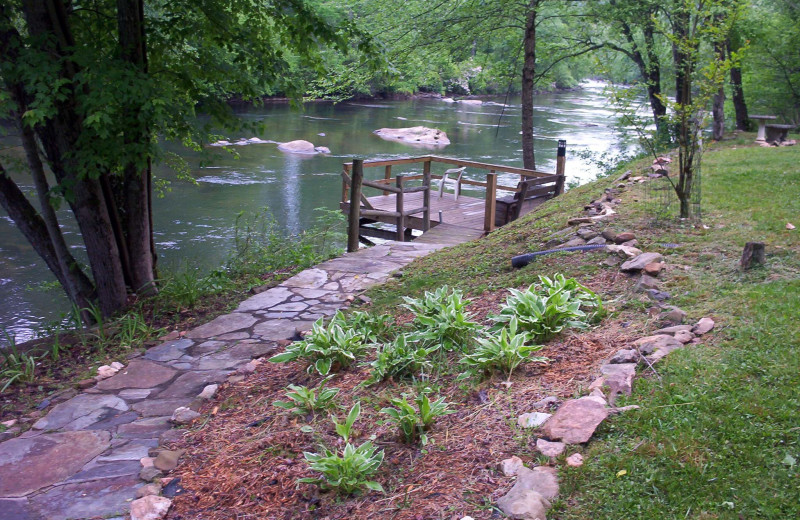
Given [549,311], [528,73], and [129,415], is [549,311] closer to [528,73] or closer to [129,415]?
[129,415]

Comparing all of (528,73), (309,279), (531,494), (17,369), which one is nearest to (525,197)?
(528,73)

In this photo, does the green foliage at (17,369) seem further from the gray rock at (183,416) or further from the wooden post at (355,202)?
the wooden post at (355,202)

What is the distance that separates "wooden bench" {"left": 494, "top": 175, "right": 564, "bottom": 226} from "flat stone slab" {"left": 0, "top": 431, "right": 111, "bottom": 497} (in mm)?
7884

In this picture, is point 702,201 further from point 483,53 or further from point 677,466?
point 483,53

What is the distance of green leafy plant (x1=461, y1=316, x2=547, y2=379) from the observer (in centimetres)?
324

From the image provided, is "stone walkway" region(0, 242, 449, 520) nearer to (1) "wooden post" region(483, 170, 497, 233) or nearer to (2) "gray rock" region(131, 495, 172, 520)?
(2) "gray rock" region(131, 495, 172, 520)

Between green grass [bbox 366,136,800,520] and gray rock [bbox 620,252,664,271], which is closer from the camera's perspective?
green grass [bbox 366,136,800,520]

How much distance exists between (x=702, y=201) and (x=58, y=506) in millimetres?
6105

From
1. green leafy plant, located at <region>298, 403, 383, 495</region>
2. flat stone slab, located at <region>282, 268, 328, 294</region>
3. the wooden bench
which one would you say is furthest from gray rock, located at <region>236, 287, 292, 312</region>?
the wooden bench

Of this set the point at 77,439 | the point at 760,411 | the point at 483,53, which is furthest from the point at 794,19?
the point at 77,439

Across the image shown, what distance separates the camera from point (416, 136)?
2444 centimetres

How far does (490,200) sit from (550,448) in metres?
7.69

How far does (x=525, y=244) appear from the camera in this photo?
19.8 ft

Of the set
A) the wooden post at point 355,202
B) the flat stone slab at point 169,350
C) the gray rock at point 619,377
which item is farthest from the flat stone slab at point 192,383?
the wooden post at point 355,202
